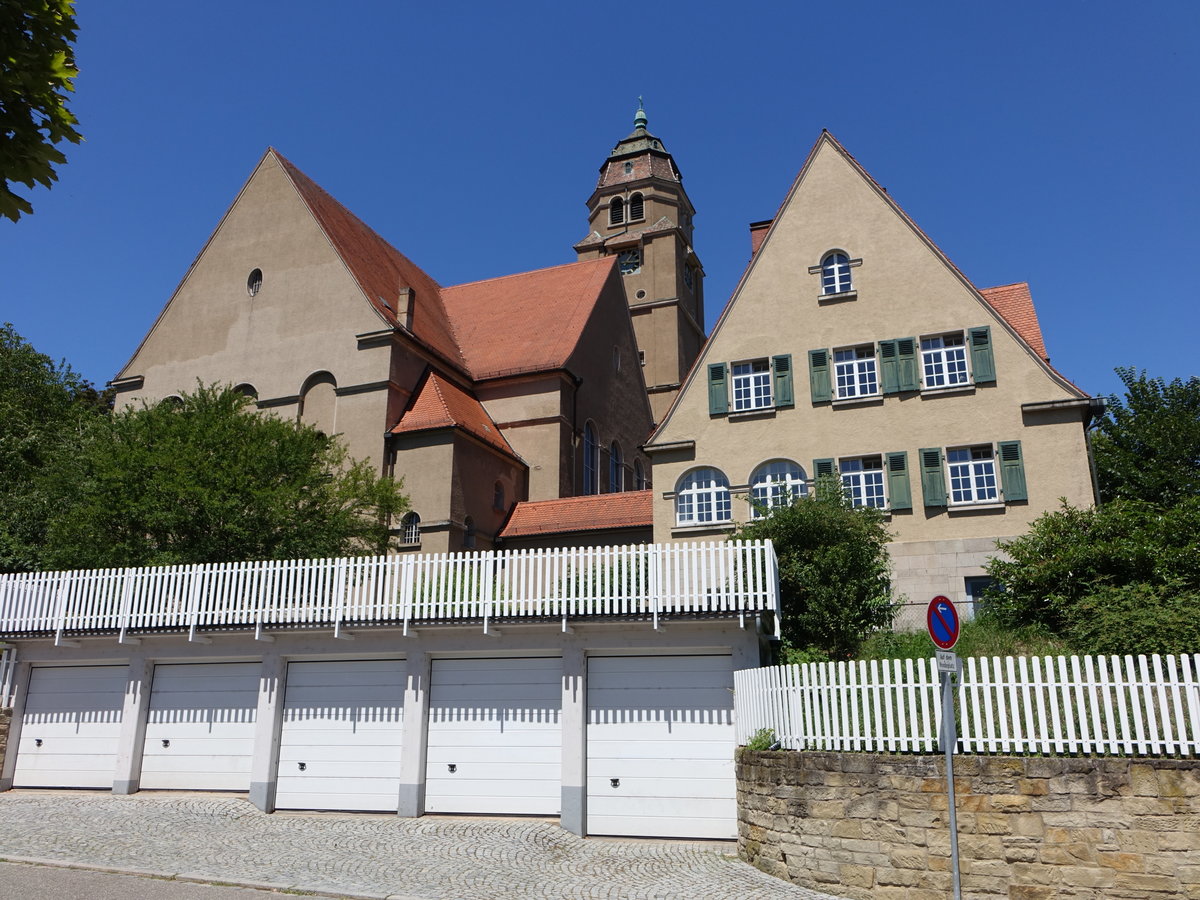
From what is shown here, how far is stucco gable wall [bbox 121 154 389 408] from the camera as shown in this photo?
108 ft

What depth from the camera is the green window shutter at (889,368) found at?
23156mm

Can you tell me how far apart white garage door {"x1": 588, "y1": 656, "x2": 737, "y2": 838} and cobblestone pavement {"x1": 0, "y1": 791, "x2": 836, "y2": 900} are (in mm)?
449

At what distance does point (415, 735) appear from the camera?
16.0 metres

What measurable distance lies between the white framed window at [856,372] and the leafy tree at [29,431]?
20255 mm

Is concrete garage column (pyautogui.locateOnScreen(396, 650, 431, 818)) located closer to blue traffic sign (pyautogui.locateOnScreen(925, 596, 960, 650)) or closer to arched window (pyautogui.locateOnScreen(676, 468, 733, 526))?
blue traffic sign (pyautogui.locateOnScreen(925, 596, 960, 650))

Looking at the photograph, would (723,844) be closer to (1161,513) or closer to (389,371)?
(1161,513)

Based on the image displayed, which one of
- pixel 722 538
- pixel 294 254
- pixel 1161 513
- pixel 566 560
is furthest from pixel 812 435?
pixel 294 254

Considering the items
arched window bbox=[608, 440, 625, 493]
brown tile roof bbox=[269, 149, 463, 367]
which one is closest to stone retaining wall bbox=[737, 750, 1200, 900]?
brown tile roof bbox=[269, 149, 463, 367]

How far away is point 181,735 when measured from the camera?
680 inches

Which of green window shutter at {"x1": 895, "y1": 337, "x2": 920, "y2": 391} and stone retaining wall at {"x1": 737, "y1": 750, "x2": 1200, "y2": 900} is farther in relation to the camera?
green window shutter at {"x1": 895, "y1": 337, "x2": 920, "y2": 391}

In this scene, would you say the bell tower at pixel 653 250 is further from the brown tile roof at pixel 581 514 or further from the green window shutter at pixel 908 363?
the green window shutter at pixel 908 363

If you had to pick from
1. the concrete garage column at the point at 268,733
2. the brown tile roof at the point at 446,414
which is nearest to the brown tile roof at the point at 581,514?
the brown tile roof at the point at 446,414

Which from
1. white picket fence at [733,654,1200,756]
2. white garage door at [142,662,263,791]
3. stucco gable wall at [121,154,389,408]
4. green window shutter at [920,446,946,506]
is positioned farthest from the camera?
stucco gable wall at [121,154,389,408]

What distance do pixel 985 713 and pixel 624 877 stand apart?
4.67m
